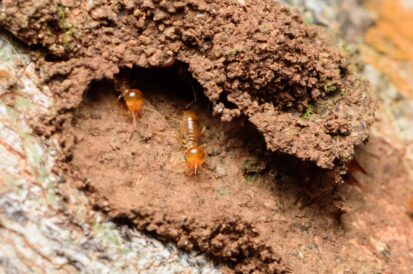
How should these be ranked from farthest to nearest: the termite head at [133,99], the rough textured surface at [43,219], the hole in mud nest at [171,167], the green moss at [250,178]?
the green moss at [250,178], the termite head at [133,99], the hole in mud nest at [171,167], the rough textured surface at [43,219]

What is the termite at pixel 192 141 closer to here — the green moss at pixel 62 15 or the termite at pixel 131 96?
the termite at pixel 131 96

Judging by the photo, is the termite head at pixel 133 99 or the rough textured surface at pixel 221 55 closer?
the rough textured surface at pixel 221 55

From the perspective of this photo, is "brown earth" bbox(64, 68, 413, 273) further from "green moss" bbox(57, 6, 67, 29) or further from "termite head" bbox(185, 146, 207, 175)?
"green moss" bbox(57, 6, 67, 29)

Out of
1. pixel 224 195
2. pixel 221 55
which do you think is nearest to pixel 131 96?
pixel 221 55

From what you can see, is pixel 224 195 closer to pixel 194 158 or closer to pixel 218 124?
pixel 194 158

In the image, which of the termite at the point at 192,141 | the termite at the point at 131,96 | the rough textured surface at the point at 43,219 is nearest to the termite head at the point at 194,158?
the termite at the point at 192,141

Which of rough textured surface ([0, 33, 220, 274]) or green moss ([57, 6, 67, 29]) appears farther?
green moss ([57, 6, 67, 29])

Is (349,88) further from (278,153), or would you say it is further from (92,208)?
(92,208)

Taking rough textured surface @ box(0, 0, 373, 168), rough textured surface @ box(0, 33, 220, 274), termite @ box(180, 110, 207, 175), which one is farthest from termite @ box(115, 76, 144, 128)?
rough textured surface @ box(0, 33, 220, 274)
